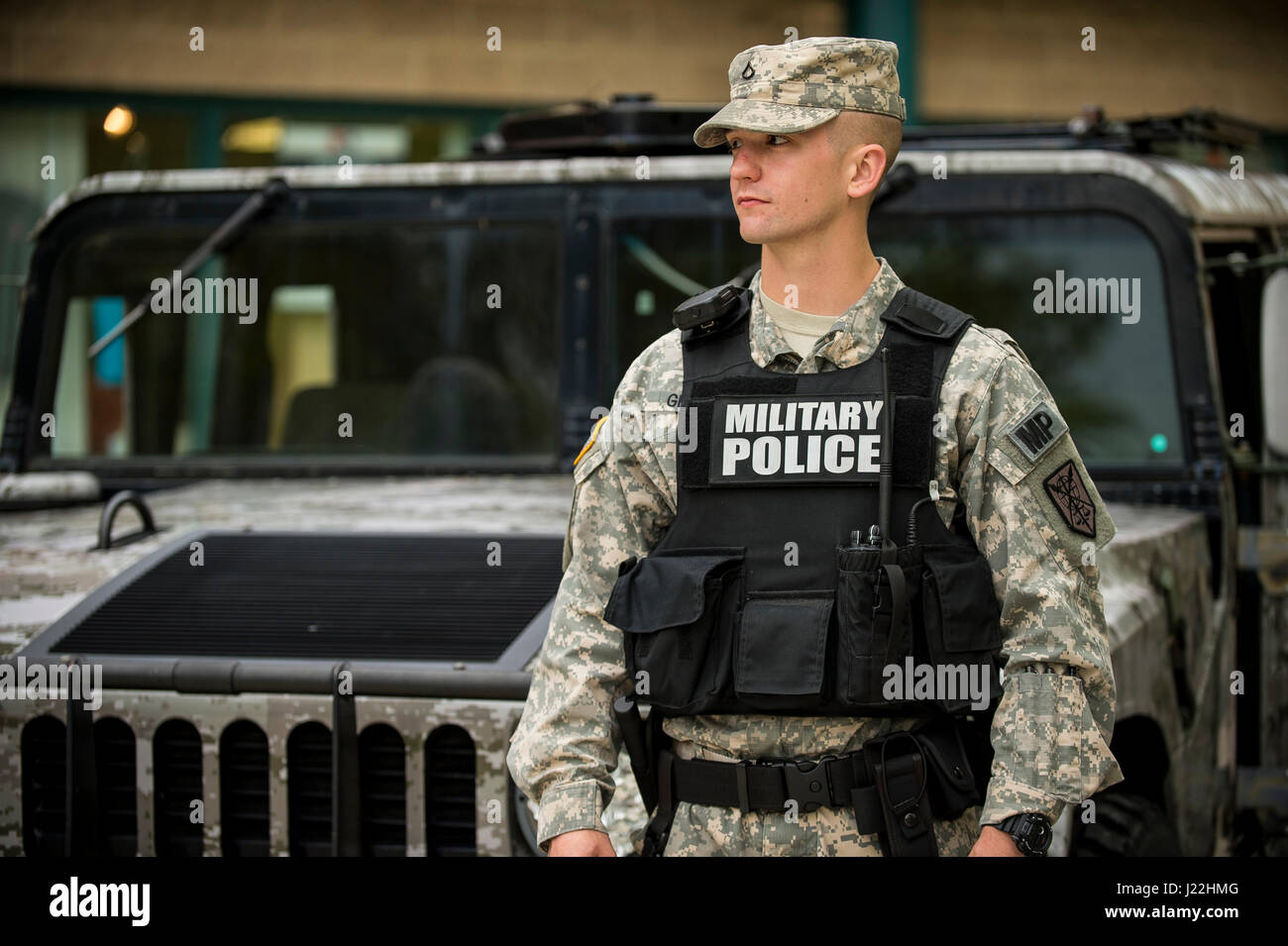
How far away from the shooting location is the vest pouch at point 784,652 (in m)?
1.87

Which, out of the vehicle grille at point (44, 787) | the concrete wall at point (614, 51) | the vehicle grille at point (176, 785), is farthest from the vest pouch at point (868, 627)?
the concrete wall at point (614, 51)

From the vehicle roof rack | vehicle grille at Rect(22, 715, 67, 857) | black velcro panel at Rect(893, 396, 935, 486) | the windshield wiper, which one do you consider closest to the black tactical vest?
black velcro panel at Rect(893, 396, 935, 486)

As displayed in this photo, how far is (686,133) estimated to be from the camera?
3.95 meters

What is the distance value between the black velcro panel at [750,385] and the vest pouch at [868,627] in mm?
239

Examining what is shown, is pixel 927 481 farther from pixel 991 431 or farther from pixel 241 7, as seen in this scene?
pixel 241 7

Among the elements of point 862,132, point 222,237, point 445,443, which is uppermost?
point 222,237

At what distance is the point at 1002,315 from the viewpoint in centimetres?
359

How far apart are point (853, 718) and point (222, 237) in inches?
95.6

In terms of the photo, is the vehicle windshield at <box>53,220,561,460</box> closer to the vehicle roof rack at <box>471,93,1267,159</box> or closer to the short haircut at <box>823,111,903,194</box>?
the vehicle roof rack at <box>471,93,1267,159</box>

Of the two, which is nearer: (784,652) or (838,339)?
(784,652)

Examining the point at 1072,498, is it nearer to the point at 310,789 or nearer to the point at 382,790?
the point at 382,790

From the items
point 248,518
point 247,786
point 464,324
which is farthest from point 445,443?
point 247,786
